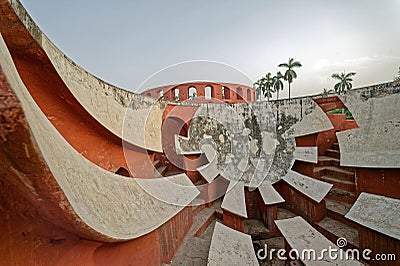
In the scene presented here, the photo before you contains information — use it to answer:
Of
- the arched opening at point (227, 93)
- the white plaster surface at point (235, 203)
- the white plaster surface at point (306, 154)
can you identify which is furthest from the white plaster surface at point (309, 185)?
the arched opening at point (227, 93)

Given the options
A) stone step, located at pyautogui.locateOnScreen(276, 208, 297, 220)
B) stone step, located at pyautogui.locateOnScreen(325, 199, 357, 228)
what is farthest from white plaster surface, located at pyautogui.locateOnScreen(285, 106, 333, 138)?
stone step, located at pyautogui.locateOnScreen(276, 208, 297, 220)

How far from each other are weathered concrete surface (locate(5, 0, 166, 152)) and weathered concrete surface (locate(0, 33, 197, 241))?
784 millimetres

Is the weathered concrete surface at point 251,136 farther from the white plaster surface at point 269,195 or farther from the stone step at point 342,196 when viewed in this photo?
the stone step at point 342,196

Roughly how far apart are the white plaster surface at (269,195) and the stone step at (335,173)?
113 centimetres

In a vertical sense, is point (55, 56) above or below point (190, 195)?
above

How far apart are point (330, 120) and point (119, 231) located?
20.7 feet

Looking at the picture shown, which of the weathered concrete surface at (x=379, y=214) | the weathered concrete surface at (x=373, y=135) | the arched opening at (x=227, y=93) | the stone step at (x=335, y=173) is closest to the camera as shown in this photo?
the weathered concrete surface at (x=379, y=214)

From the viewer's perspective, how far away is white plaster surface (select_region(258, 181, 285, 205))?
15.2 feet

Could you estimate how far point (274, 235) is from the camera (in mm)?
5012

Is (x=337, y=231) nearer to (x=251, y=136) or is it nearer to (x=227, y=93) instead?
(x=251, y=136)

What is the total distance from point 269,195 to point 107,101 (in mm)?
3962

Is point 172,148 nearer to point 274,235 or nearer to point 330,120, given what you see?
point 274,235

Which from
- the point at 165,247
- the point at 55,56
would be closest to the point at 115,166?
the point at 165,247

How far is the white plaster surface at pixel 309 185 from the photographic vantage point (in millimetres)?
4335
